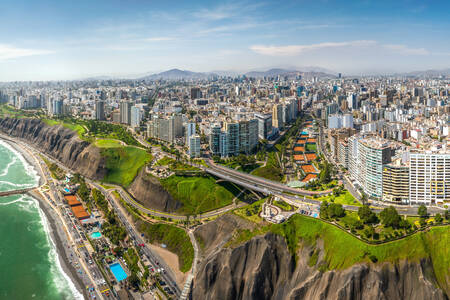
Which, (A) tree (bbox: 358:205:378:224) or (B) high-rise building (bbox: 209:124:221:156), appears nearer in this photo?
(A) tree (bbox: 358:205:378:224)

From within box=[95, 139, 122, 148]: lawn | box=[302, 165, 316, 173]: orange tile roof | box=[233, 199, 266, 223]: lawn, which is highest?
box=[95, 139, 122, 148]: lawn

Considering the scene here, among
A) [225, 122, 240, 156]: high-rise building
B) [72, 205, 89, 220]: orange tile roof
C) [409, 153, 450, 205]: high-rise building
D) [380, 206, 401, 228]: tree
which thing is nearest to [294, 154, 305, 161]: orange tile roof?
[225, 122, 240, 156]: high-rise building

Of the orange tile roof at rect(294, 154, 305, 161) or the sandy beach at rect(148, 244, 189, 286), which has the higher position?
the orange tile roof at rect(294, 154, 305, 161)

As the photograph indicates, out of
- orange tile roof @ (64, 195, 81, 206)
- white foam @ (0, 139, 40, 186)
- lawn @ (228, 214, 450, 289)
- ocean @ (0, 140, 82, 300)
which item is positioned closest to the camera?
lawn @ (228, 214, 450, 289)

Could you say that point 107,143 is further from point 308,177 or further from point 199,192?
point 308,177

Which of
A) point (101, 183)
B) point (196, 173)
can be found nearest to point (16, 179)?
point (101, 183)

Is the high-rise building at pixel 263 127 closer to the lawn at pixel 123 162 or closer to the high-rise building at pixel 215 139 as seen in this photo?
the high-rise building at pixel 215 139

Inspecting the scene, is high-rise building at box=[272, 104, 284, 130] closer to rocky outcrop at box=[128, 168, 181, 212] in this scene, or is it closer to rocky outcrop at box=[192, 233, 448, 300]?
rocky outcrop at box=[128, 168, 181, 212]
